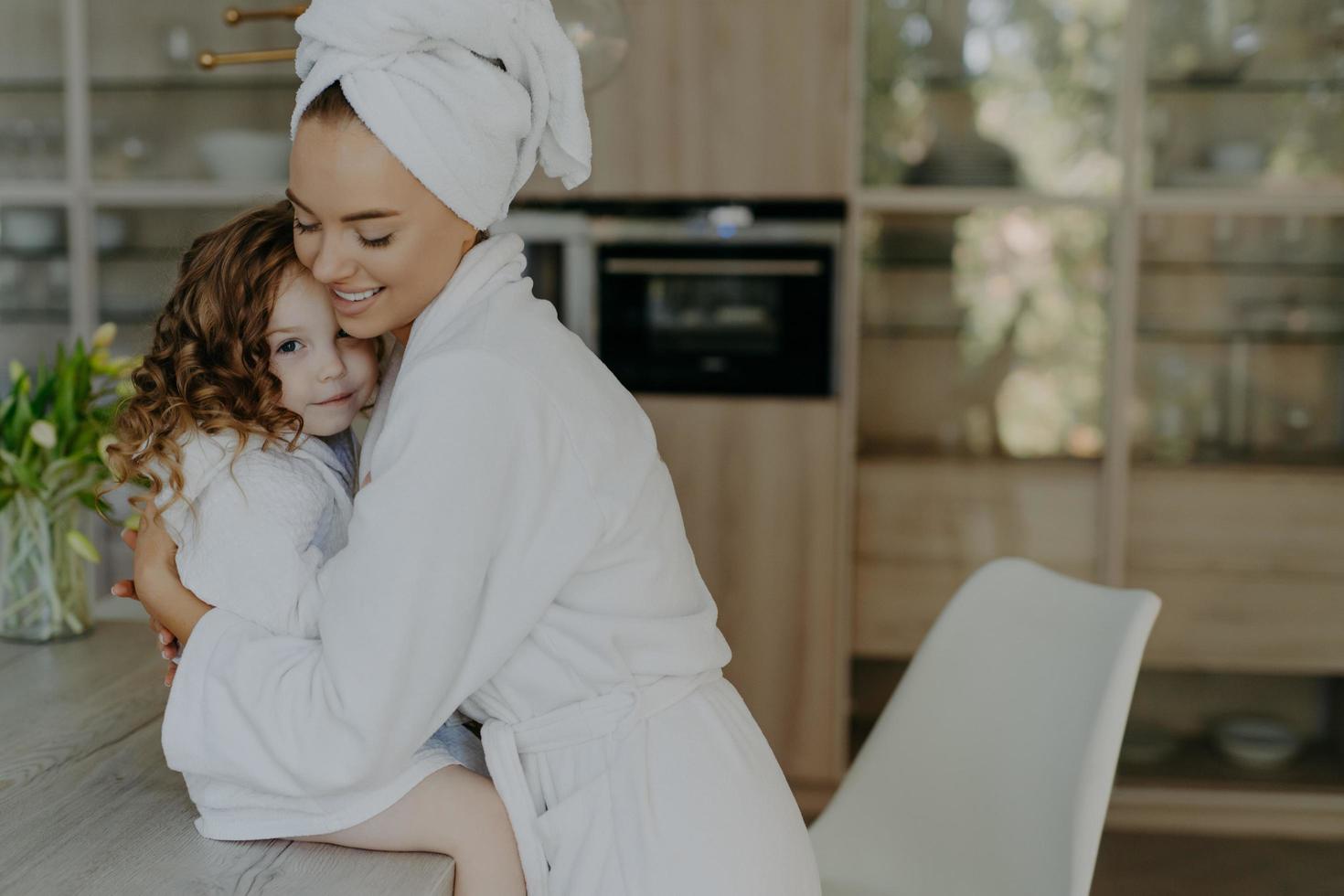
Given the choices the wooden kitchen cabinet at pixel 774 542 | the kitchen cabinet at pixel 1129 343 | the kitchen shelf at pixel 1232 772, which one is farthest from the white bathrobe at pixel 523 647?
the kitchen shelf at pixel 1232 772

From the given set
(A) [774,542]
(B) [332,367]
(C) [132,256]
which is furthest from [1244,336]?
(C) [132,256]

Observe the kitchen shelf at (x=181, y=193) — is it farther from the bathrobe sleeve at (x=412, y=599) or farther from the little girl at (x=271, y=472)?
the bathrobe sleeve at (x=412, y=599)

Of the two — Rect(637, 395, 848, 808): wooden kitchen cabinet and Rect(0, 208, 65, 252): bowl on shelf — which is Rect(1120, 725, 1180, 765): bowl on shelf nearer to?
Rect(637, 395, 848, 808): wooden kitchen cabinet

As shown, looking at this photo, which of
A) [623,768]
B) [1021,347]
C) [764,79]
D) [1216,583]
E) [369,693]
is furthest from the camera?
[1021,347]

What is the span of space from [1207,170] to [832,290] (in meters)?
1.07

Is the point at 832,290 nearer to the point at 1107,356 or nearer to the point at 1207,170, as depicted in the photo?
the point at 1107,356

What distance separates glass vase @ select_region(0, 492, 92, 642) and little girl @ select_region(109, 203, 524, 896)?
0.45m

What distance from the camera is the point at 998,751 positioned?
142 centimetres

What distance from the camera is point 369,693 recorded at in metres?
0.95

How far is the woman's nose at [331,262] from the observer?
107cm

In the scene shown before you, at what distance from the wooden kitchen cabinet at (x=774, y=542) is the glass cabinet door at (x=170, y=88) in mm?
1487

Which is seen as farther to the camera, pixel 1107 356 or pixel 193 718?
pixel 1107 356

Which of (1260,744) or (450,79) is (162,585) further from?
(1260,744)

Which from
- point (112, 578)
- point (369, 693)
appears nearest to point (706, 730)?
point (369, 693)
